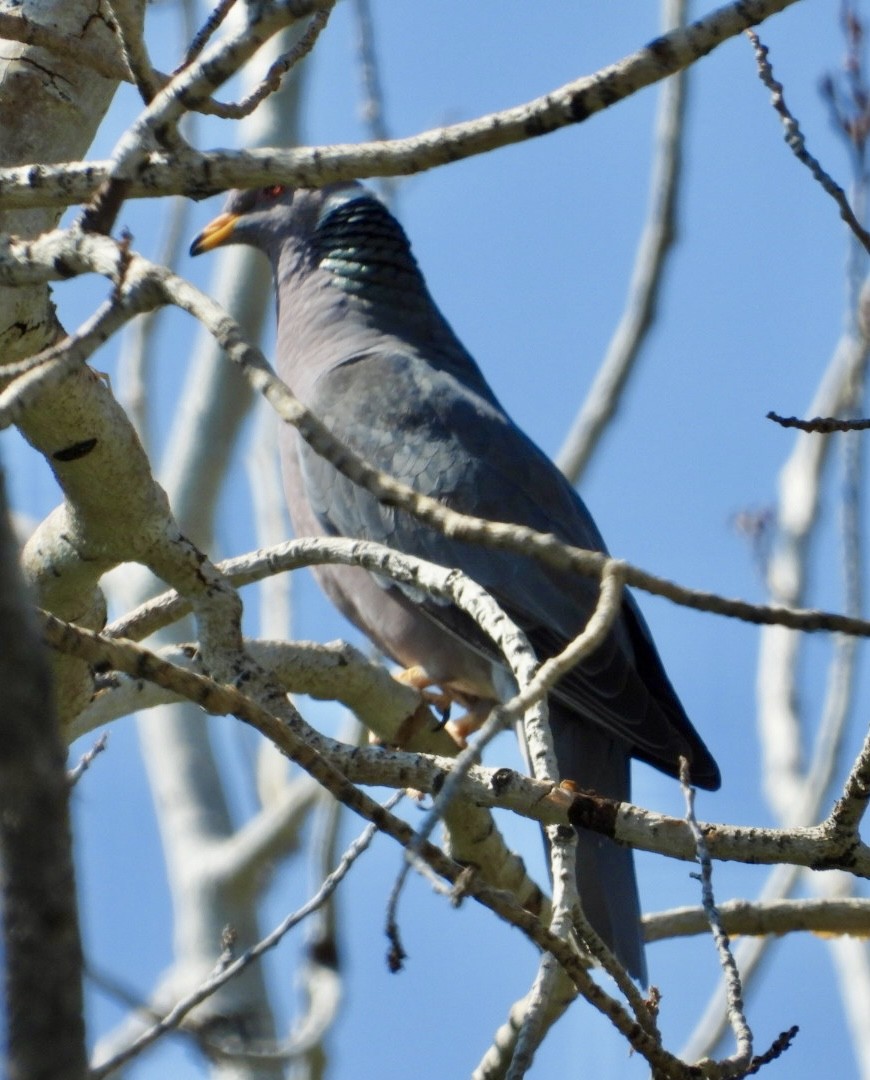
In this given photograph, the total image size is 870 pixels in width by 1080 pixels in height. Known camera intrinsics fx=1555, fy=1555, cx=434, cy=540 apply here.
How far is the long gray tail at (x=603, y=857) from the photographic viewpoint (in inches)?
148

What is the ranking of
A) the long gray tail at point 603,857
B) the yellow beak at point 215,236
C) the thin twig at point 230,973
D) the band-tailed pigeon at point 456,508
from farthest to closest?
the yellow beak at point 215,236 < the band-tailed pigeon at point 456,508 < the long gray tail at point 603,857 < the thin twig at point 230,973

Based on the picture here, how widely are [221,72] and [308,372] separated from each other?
335 cm

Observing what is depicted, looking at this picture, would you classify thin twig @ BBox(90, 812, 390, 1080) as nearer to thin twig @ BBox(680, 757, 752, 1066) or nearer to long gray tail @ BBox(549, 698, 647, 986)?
thin twig @ BBox(680, 757, 752, 1066)

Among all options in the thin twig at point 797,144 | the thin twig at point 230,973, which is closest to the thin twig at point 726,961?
the thin twig at point 230,973

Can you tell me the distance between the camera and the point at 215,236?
5.90m

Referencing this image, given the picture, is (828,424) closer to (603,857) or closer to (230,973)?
(230,973)

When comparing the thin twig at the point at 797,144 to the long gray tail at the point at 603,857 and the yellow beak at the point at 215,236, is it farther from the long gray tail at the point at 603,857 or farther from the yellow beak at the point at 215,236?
the yellow beak at the point at 215,236

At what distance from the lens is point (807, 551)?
8.39 metres

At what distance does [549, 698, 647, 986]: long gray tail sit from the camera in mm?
3758

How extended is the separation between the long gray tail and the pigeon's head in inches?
87.4

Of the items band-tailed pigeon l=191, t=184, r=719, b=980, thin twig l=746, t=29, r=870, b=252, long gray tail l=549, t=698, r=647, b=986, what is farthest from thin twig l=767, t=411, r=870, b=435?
band-tailed pigeon l=191, t=184, r=719, b=980

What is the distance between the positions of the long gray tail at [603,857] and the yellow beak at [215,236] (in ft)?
8.07

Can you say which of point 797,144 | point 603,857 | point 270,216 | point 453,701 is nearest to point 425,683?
point 453,701

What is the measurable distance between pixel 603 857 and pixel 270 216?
2903 mm
